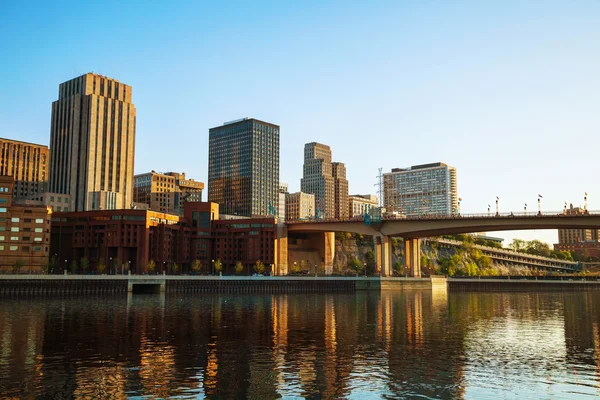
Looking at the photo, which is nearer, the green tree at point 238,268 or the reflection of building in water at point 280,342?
the reflection of building in water at point 280,342

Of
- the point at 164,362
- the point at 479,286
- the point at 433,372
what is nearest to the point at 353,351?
the point at 433,372

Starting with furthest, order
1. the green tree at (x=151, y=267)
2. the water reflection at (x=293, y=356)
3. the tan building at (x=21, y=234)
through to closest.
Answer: the green tree at (x=151, y=267) < the tan building at (x=21, y=234) < the water reflection at (x=293, y=356)

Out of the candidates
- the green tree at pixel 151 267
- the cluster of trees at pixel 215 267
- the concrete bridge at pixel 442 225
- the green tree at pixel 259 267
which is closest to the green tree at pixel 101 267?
the green tree at pixel 151 267

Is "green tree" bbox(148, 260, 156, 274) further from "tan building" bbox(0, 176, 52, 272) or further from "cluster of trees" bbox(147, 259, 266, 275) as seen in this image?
"tan building" bbox(0, 176, 52, 272)

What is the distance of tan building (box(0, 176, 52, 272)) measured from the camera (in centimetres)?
14988

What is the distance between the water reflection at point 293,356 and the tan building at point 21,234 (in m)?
76.6

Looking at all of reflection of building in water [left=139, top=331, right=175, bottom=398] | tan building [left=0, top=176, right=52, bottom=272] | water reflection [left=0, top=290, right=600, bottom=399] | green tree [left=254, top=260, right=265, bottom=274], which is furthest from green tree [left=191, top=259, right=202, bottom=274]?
reflection of building in water [left=139, top=331, right=175, bottom=398]

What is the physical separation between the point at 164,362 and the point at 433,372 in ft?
64.8

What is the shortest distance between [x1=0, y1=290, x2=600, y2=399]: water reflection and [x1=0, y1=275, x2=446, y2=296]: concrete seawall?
46210 millimetres

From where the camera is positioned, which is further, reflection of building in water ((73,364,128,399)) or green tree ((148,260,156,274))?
green tree ((148,260,156,274))

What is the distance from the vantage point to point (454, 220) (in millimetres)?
166500

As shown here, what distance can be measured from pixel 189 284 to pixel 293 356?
345 feet

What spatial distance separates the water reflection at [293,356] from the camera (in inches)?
1401

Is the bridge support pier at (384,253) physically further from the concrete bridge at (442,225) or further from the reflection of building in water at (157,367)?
the reflection of building in water at (157,367)
